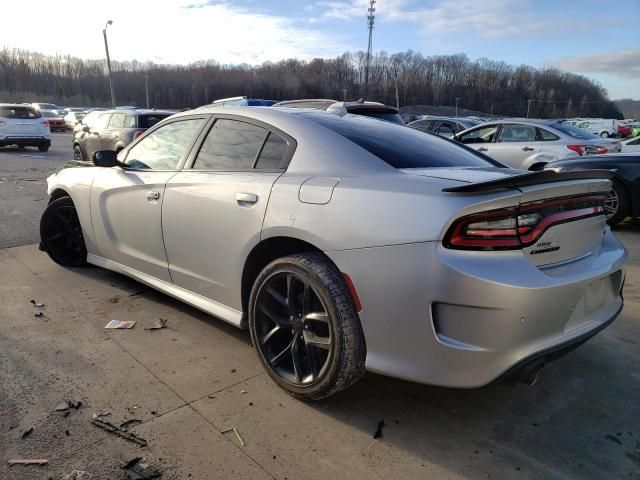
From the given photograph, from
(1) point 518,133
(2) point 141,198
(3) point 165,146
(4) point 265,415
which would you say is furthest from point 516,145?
(4) point 265,415

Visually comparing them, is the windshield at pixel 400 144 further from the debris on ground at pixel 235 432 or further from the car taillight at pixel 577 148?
the car taillight at pixel 577 148

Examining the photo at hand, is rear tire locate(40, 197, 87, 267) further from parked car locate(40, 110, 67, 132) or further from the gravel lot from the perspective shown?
parked car locate(40, 110, 67, 132)

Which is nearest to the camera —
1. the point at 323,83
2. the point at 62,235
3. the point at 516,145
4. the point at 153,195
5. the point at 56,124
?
the point at 153,195

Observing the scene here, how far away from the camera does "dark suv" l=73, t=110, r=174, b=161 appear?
11.7 m

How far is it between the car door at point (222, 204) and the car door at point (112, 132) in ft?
31.7

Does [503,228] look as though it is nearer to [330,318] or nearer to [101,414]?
[330,318]

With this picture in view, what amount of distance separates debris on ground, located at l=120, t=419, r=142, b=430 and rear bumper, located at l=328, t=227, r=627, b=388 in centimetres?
116

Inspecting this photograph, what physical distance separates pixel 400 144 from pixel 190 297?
1692 mm

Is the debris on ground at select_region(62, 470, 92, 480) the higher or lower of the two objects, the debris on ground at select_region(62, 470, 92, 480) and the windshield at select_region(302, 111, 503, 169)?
the lower

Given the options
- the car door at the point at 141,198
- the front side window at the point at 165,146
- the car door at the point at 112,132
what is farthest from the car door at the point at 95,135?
the front side window at the point at 165,146

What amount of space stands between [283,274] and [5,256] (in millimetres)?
3987

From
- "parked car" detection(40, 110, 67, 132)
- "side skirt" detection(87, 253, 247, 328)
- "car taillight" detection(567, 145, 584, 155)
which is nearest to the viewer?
"side skirt" detection(87, 253, 247, 328)

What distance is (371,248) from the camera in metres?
2.23

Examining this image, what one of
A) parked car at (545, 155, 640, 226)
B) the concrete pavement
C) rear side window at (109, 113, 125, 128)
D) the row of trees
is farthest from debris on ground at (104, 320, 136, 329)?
the row of trees
